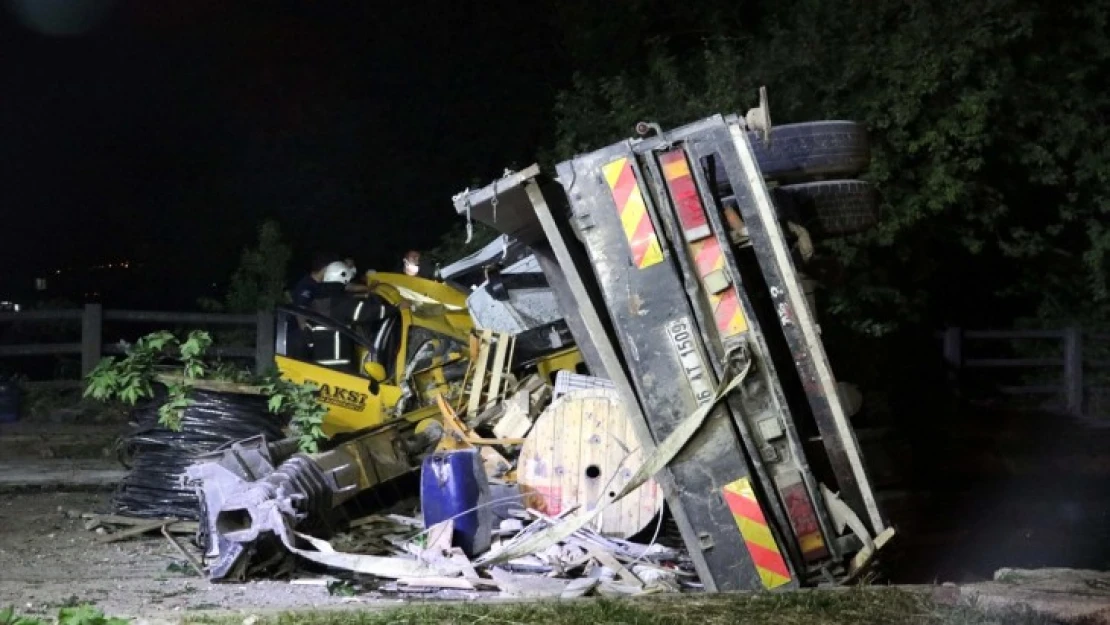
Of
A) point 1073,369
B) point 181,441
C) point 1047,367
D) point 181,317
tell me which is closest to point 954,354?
point 1073,369

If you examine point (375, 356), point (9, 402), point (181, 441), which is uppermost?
point (9, 402)

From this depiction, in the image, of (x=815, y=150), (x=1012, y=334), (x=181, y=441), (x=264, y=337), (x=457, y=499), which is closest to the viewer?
(x=815, y=150)

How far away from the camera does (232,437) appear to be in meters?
7.89

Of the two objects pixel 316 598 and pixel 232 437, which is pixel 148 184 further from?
pixel 316 598

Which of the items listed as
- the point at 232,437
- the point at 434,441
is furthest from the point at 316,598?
the point at 434,441

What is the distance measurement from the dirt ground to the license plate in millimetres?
1675

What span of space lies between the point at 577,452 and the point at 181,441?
2.59 metres

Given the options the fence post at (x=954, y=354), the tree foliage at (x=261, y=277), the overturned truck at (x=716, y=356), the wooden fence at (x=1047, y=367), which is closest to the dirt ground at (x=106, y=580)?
the overturned truck at (x=716, y=356)

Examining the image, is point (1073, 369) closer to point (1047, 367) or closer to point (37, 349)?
point (1047, 367)

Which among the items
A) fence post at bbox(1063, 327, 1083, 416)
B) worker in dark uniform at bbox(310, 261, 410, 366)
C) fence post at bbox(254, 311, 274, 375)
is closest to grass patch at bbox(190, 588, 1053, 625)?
worker in dark uniform at bbox(310, 261, 410, 366)

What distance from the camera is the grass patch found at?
4.17 m

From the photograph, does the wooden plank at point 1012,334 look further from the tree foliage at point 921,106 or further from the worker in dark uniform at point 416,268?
the worker in dark uniform at point 416,268

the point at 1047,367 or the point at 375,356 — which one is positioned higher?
the point at 375,356

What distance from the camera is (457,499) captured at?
6926mm
